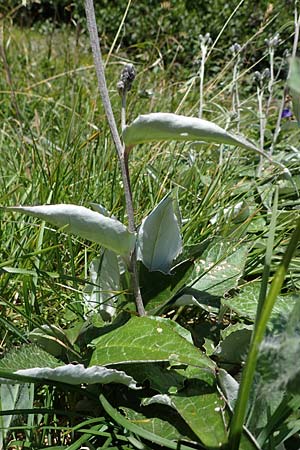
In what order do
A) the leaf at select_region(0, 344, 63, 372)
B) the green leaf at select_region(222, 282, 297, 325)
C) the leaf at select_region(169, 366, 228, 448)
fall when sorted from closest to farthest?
the leaf at select_region(169, 366, 228, 448)
the leaf at select_region(0, 344, 63, 372)
the green leaf at select_region(222, 282, 297, 325)

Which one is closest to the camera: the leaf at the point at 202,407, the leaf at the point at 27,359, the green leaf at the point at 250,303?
the leaf at the point at 202,407

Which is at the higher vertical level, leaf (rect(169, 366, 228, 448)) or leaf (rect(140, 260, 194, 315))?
leaf (rect(140, 260, 194, 315))

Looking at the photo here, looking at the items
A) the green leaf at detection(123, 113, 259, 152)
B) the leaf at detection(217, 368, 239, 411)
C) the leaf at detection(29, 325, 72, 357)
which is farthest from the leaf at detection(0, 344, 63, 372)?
the green leaf at detection(123, 113, 259, 152)

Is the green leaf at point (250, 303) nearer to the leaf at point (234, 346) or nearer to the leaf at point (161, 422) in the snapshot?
the leaf at point (234, 346)

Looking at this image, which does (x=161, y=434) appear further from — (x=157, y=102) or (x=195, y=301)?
(x=157, y=102)

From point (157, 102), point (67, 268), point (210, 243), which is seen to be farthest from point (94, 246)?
point (157, 102)

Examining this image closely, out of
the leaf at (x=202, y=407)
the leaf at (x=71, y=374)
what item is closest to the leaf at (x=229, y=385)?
the leaf at (x=202, y=407)

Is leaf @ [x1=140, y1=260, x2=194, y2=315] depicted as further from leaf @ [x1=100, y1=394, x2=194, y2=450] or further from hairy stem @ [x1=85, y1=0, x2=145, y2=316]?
leaf @ [x1=100, y1=394, x2=194, y2=450]
